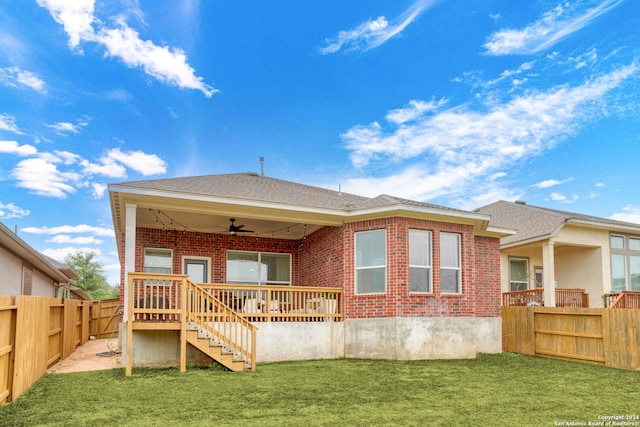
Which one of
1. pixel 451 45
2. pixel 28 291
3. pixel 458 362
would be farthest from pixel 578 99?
pixel 28 291

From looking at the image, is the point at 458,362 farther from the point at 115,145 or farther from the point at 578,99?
the point at 115,145

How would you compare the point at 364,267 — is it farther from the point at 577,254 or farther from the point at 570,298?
the point at 577,254

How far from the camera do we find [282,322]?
12.0 m

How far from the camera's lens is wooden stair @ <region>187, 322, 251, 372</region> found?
9.99 metres

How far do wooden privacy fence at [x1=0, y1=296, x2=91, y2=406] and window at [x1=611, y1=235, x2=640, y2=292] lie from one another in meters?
17.4

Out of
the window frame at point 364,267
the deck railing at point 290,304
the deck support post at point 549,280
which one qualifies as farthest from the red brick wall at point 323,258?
the deck support post at point 549,280

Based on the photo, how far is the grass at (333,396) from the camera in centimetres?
639

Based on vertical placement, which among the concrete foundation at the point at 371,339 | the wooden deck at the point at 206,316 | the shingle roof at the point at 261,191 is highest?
the shingle roof at the point at 261,191

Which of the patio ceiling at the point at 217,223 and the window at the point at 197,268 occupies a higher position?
the patio ceiling at the point at 217,223

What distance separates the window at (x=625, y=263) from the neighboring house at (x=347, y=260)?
19.7 feet

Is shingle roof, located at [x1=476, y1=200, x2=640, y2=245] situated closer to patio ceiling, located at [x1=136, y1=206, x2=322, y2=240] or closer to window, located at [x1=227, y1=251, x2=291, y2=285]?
patio ceiling, located at [x1=136, y1=206, x2=322, y2=240]

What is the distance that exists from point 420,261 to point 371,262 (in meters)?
1.23

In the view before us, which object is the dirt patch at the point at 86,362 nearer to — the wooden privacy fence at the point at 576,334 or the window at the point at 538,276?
the wooden privacy fence at the point at 576,334

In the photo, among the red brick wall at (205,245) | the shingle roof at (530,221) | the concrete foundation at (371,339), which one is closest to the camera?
the concrete foundation at (371,339)
